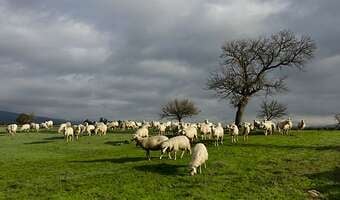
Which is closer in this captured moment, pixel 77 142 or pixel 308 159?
pixel 308 159

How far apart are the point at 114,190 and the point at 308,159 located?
16998 mm

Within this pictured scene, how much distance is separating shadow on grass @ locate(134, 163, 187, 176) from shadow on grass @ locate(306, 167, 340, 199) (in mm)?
8620

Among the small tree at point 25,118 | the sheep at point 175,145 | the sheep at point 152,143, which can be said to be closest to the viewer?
the sheep at point 175,145

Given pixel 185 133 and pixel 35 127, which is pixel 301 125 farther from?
pixel 35 127

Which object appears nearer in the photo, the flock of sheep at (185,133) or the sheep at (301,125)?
the flock of sheep at (185,133)

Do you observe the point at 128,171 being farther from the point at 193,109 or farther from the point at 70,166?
the point at 193,109

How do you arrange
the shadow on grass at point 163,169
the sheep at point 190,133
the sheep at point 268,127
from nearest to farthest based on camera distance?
the shadow on grass at point 163,169, the sheep at point 190,133, the sheep at point 268,127

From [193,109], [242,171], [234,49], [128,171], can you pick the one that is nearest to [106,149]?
[128,171]

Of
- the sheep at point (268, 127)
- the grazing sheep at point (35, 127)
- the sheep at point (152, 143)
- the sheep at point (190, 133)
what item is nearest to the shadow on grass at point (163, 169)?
the sheep at point (152, 143)

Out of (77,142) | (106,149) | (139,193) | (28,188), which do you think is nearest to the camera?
(139,193)

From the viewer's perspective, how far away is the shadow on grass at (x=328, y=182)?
94.7 ft

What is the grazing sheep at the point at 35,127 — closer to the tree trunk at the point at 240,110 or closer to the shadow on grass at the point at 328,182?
the tree trunk at the point at 240,110

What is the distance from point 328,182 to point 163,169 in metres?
10.9

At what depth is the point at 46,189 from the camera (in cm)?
3002
